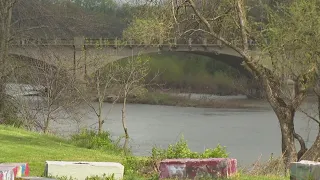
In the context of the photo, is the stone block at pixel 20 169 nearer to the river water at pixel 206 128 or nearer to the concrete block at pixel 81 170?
the concrete block at pixel 81 170

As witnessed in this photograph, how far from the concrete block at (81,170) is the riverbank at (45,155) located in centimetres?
47

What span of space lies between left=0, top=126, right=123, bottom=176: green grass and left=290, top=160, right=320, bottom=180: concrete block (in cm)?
398

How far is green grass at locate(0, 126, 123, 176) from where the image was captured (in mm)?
12020

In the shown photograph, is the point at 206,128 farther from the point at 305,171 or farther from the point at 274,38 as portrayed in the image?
the point at 305,171

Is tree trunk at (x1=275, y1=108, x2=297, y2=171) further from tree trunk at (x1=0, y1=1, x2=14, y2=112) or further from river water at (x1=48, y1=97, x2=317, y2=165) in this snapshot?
tree trunk at (x1=0, y1=1, x2=14, y2=112)

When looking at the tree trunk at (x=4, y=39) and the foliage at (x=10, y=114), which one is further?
the tree trunk at (x=4, y=39)

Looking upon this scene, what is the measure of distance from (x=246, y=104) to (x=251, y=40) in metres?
31.2

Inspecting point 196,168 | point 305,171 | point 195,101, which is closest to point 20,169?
point 196,168

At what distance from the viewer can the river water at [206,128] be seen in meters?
25.7

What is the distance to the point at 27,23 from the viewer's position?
91.5ft

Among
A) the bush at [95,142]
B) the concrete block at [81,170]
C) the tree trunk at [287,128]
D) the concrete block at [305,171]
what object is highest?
the concrete block at [305,171]

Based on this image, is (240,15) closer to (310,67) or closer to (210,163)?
(310,67)

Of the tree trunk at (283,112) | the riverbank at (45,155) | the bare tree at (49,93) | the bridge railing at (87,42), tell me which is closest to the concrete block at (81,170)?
the riverbank at (45,155)

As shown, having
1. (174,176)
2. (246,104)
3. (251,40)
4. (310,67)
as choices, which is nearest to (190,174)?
(174,176)
